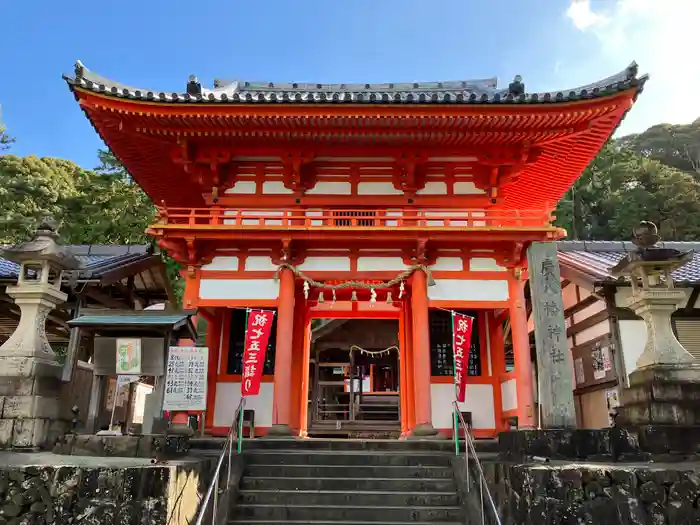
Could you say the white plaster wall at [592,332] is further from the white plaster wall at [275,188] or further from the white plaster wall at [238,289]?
the white plaster wall at [275,188]

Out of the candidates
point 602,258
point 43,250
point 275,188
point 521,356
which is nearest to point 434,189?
point 275,188

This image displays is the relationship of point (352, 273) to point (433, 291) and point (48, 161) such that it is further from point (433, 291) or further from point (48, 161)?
point (48, 161)

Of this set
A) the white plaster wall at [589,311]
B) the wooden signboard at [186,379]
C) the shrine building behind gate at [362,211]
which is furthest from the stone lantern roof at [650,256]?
the wooden signboard at [186,379]

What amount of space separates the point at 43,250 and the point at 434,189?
835cm

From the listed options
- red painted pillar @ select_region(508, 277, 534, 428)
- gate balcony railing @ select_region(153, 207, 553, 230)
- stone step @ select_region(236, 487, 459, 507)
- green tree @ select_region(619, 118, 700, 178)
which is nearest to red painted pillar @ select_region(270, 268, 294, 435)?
gate balcony railing @ select_region(153, 207, 553, 230)

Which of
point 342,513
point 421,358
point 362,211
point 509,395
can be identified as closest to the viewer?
point 342,513

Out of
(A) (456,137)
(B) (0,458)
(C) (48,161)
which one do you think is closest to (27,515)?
(B) (0,458)

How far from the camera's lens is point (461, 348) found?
33.1 ft

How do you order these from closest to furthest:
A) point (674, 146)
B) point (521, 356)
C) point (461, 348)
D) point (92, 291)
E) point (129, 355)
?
point (129, 355) < point (461, 348) < point (521, 356) < point (92, 291) < point (674, 146)

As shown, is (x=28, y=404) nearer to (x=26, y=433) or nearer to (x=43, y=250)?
(x=26, y=433)

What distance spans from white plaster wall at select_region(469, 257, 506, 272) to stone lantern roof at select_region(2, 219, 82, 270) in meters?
8.30

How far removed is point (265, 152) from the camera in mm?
11562

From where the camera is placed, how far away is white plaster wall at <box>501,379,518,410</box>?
1126 cm

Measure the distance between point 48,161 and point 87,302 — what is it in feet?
95.2
